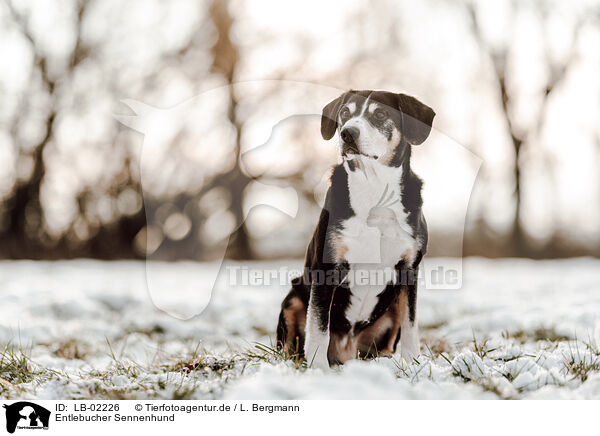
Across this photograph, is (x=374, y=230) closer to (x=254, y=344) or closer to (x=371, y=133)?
(x=371, y=133)

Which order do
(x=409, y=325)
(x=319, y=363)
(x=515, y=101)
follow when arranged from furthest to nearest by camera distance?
(x=515, y=101)
(x=409, y=325)
(x=319, y=363)

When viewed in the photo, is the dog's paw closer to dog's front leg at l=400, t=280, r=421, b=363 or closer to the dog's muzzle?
dog's front leg at l=400, t=280, r=421, b=363

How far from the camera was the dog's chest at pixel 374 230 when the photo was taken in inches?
119

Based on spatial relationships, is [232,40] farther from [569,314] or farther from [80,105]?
[569,314]

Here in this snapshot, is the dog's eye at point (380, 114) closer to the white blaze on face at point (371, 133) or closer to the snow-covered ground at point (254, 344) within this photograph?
the white blaze on face at point (371, 133)

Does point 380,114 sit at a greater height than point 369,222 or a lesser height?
greater

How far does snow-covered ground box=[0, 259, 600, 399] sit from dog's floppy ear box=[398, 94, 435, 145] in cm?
136

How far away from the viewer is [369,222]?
10.0 ft

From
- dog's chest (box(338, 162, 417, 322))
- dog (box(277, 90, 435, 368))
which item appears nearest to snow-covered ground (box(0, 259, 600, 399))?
dog (box(277, 90, 435, 368))
